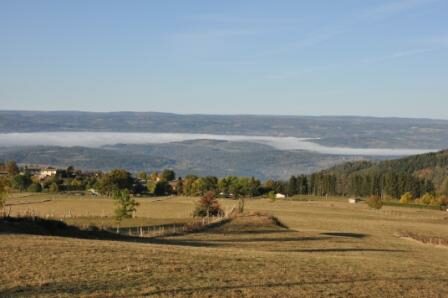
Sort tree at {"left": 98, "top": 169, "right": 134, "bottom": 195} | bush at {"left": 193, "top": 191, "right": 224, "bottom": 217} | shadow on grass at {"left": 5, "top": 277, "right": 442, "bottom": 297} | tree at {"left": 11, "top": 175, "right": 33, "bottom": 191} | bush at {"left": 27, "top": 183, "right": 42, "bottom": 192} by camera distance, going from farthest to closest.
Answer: tree at {"left": 98, "top": 169, "right": 134, "bottom": 195} → tree at {"left": 11, "top": 175, "right": 33, "bottom": 191} → bush at {"left": 27, "top": 183, "right": 42, "bottom": 192} → bush at {"left": 193, "top": 191, "right": 224, "bottom": 217} → shadow on grass at {"left": 5, "top": 277, "right": 442, "bottom": 297}

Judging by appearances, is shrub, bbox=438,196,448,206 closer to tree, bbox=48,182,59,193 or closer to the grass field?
tree, bbox=48,182,59,193

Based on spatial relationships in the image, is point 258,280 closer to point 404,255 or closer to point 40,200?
point 404,255

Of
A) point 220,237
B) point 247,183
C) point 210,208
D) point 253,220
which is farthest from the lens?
point 247,183

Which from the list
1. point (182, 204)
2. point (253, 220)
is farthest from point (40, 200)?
point (253, 220)

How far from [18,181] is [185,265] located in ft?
458

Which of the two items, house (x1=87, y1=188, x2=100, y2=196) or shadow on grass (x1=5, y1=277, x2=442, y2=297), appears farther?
house (x1=87, y1=188, x2=100, y2=196)

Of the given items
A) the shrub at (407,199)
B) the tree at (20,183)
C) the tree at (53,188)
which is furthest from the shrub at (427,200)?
the tree at (20,183)

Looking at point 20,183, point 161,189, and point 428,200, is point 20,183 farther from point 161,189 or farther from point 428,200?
point 428,200

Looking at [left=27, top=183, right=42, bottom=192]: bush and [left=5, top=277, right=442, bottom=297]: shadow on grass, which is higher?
[left=5, top=277, right=442, bottom=297]: shadow on grass

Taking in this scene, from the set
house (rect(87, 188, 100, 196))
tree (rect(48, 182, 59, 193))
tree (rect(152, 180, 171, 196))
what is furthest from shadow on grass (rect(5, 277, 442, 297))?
tree (rect(152, 180, 171, 196))

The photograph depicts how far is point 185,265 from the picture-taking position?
25.0m

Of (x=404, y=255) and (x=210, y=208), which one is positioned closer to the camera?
(x=404, y=255)

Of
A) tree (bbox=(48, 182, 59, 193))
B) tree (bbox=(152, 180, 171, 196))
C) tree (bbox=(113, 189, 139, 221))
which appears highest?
tree (bbox=(113, 189, 139, 221))

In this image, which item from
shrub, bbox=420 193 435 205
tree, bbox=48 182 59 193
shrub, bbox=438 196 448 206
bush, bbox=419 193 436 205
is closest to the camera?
tree, bbox=48 182 59 193
